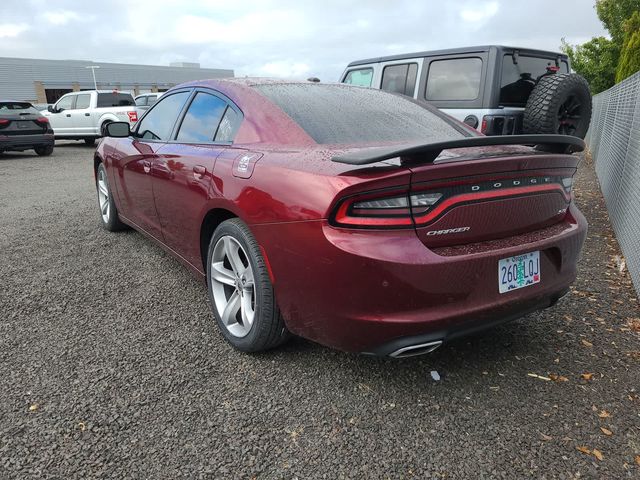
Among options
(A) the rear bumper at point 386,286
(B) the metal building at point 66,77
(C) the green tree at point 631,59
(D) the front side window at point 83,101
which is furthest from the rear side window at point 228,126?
(B) the metal building at point 66,77

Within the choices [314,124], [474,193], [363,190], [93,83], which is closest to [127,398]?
[363,190]

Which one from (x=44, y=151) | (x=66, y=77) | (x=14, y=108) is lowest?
(x=44, y=151)

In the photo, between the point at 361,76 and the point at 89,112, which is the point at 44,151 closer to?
the point at 89,112

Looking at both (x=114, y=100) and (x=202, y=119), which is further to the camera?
(x=114, y=100)

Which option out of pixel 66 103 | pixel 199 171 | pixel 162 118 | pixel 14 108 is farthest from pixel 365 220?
pixel 66 103

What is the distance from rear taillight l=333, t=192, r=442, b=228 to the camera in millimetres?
1958

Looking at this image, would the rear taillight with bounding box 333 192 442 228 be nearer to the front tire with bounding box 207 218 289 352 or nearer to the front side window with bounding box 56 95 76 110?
the front tire with bounding box 207 218 289 352

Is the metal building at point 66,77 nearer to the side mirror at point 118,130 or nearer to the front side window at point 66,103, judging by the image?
the front side window at point 66,103

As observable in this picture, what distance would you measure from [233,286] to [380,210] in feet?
3.95

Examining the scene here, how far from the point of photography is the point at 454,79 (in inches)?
236

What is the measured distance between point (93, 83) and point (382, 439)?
54718 mm

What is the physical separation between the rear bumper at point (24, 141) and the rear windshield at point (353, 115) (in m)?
12.5

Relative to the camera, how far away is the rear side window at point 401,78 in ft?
21.3

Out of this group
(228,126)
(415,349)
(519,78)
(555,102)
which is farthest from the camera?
(519,78)
